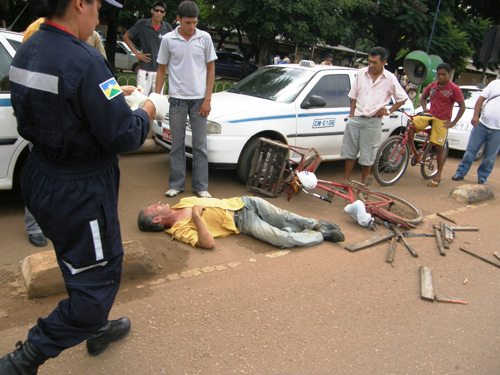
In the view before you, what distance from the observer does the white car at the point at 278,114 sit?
18.5 feet

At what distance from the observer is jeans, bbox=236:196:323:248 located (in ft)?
13.9

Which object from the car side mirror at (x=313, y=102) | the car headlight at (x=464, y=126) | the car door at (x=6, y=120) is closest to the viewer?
the car door at (x=6, y=120)

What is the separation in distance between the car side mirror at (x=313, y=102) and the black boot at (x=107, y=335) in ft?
13.9

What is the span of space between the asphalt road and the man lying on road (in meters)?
0.10

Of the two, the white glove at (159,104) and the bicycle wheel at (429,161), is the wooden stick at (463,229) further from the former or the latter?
the white glove at (159,104)

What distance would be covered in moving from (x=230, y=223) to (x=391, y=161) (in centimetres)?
361

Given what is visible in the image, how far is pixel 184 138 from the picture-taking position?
5293 millimetres

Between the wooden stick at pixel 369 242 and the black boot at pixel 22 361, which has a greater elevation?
the black boot at pixel 22 361

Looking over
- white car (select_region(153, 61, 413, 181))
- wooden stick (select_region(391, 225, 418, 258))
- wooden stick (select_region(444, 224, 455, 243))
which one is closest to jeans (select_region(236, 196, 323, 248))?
wooden stick (select_region(391, 225, 418, 258))

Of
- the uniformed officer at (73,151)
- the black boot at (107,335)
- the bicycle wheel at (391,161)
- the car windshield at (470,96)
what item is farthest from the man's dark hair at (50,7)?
the car windshield at (470,96)

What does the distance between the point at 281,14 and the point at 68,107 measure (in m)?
11.7

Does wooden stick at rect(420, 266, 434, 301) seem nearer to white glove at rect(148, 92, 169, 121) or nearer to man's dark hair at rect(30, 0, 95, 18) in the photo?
white glove at rect(148, 92, 169, 121)

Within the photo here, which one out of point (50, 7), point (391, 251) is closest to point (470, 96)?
point (391, 251)

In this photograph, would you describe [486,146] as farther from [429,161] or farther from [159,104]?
[159,104]
